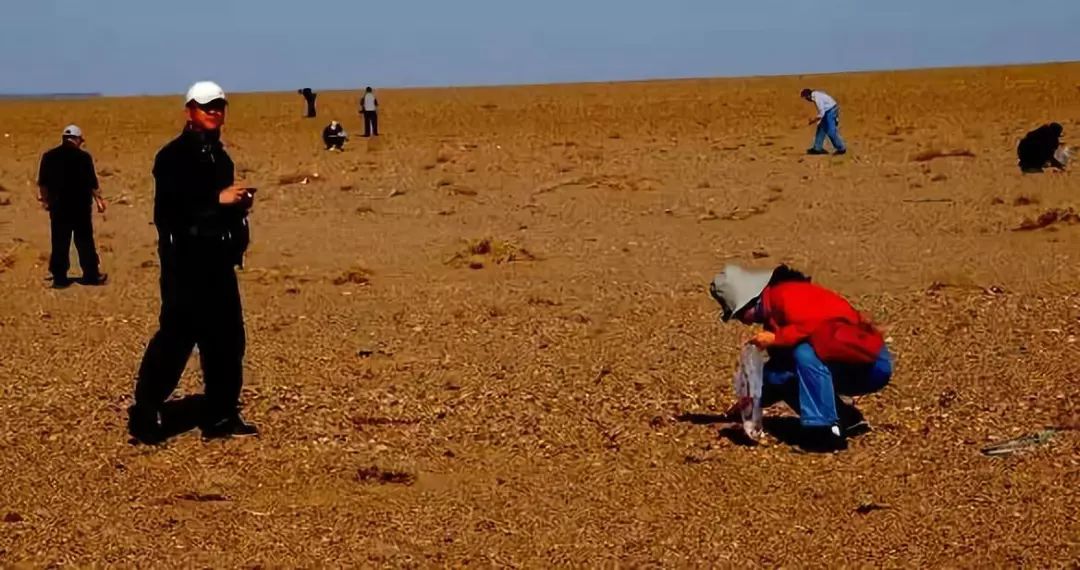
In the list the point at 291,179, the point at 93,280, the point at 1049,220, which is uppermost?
the point at 1049,220

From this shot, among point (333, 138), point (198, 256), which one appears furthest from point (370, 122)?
point (198, 256)

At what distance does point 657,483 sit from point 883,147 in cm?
1775

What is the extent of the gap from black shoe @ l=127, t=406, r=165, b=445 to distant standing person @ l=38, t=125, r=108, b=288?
5108mm

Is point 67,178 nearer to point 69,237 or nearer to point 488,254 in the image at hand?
point 69,237

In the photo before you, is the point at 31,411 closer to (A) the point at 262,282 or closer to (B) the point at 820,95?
(A) the point at 262,282

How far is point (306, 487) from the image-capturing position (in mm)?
5828

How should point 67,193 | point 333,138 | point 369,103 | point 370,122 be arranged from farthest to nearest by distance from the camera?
point 370,122 → point 369,103 → point 333,138 → point 67,193

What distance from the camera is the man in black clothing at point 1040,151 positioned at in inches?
687

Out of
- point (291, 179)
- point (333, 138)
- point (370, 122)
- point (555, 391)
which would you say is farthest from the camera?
point (370, 122)

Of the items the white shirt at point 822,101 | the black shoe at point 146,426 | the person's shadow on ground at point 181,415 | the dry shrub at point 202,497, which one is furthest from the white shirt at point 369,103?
the dry shrub at point 202,497

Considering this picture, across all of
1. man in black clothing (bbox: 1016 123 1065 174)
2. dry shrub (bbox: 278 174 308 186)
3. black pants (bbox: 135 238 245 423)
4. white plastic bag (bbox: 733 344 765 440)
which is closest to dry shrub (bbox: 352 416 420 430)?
black pants (bbox: 135 238 245 423)

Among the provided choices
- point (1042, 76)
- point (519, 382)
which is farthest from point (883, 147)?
point (1042, 76)

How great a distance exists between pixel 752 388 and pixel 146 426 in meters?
2.51

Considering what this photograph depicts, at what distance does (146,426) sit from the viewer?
633 centimetres
